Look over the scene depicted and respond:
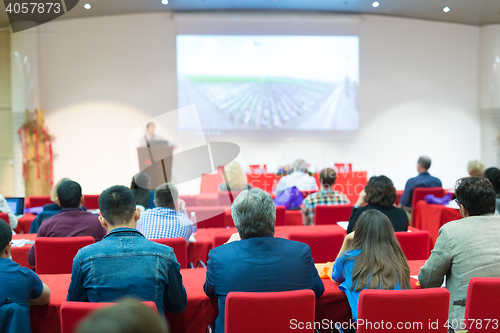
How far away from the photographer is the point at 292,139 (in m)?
9.77

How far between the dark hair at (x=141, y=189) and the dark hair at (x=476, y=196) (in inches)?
124

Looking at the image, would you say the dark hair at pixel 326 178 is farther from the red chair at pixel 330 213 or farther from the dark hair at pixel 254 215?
the dark hair at pixel 254 215

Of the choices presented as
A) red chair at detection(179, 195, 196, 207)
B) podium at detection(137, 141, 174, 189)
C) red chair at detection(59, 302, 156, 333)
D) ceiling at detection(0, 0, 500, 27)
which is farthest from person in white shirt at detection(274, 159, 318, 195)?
ceiling at detection(0, 0, 500, 27)

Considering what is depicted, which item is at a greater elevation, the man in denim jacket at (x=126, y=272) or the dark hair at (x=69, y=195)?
the dark hair at (x=69, y=195)

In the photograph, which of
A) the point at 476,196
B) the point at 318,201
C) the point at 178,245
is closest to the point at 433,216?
the point at 318,201

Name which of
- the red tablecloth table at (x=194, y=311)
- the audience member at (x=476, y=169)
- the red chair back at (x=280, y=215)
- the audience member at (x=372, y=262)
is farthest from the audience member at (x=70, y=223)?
→ the audience member at (x=476, y=169)

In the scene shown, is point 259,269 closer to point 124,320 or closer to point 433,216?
point 124,320

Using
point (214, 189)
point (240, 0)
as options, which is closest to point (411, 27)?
point (240, 0)

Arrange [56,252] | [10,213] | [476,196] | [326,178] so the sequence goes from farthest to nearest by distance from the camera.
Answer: [326,178], [10,213], [56,252], [476,196]

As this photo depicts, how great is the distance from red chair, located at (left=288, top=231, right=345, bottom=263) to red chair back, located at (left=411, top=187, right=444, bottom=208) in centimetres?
312

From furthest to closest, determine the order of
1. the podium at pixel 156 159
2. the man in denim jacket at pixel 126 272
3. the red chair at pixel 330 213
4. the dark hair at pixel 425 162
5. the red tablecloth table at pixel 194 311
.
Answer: the podium at pixel 156 159, the dark hair at pixel 425 162, the red chair at pixel 330 213, the red tablecloth table at pixel 194 311, the man in denim jacket at pixel 126 272

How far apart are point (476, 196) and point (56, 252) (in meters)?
2.54

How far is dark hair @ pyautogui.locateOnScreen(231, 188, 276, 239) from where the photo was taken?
2070 millimetres

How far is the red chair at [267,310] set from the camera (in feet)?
5.59
